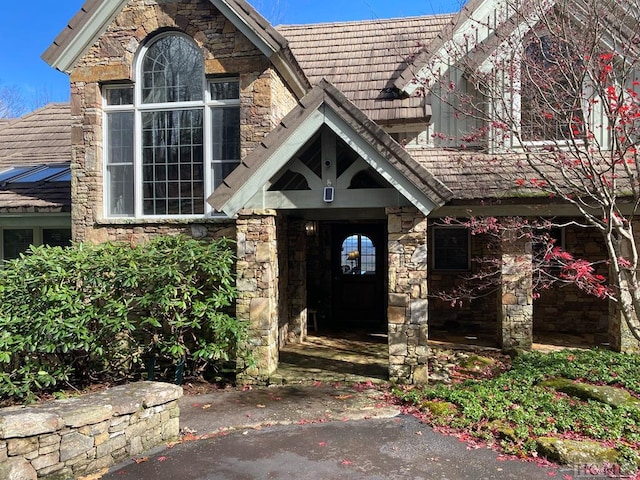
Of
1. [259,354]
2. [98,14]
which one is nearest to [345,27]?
[98,14]

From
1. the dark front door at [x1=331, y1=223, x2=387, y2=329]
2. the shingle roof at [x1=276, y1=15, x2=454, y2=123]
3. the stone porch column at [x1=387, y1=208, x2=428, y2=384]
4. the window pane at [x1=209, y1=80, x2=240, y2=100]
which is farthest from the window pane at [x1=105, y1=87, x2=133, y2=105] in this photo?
the dark front door at [x1=331, y1=223, x2=387, y2=329]

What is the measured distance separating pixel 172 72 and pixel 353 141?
4118 mm

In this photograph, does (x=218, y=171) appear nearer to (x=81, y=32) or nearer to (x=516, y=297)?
(x=81, y=32)

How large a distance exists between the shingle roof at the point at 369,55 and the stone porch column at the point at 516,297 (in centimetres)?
309

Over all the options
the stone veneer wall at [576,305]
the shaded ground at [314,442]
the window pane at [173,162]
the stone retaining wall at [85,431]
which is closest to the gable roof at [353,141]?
the window pane at [173,162]

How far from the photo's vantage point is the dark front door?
12.3 metres

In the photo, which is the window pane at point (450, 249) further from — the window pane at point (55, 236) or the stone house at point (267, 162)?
the window pane at point (55, 236)

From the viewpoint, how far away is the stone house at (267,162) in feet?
23.1

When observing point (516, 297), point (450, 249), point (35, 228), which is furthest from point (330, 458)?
point (35, 228)

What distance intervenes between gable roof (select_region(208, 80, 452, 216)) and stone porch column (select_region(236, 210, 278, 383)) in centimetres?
67

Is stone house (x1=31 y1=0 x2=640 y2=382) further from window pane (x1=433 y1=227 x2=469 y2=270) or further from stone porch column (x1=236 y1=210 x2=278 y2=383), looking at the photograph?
window pane (x1=433 y1=227 x2=469 y2=270)

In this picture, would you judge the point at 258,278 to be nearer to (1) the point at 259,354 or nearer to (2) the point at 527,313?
(1) the point at 259,354

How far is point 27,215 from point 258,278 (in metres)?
5.34

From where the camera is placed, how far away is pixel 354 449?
17.0ft
